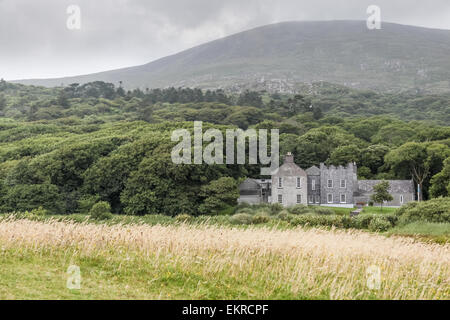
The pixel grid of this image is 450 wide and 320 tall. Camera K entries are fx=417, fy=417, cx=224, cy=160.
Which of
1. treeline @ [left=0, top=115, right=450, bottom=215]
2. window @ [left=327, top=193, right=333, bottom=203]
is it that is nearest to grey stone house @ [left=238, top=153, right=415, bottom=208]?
window @ [left=327, top=193, right=333, bottom=203]

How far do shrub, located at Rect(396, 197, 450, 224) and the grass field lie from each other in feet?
66.9

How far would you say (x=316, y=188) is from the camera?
57938 millimetres

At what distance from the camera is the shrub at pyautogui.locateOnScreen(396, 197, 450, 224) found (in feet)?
95.6

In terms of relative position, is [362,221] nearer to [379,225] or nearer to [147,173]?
[379,225]

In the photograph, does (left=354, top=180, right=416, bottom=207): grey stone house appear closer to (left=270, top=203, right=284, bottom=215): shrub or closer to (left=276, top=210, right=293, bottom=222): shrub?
(left=270, top=203, right=284, bottom=215): shrub

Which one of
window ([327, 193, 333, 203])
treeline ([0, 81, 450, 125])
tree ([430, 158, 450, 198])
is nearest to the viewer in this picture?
tree ([430, 158, 450, 198])

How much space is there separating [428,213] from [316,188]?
2767 cm

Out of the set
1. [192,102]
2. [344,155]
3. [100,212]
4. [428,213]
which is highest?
[192,102]

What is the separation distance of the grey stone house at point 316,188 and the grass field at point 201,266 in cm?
4269

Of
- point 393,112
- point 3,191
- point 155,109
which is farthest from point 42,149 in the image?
point 393,112

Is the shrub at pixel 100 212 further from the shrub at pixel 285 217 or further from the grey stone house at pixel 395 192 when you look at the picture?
the grey stone house at pixel 395 192

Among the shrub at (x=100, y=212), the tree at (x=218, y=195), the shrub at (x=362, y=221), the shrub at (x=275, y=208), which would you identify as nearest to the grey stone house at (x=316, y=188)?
the tree at (x=218, y=195)

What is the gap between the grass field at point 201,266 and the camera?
7492mm

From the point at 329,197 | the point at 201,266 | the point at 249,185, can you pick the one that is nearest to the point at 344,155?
the point at 329,197
